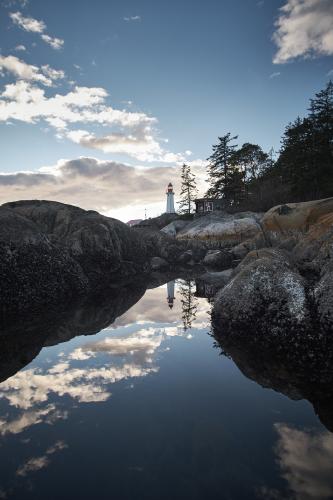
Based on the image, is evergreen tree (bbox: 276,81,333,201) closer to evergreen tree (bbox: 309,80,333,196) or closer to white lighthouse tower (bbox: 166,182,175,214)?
evergreen tree (bbox: 309,80,333,196)

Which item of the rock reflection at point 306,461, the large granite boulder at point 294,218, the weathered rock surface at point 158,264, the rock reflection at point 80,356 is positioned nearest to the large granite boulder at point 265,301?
the rock reflection at point 80,356

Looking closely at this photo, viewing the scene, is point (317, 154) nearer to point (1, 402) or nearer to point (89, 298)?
point (89, 298)

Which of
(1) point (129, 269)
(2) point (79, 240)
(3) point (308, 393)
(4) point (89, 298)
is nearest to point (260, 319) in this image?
(3) point (308, 393)

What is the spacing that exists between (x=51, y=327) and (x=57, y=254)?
3.24 metres

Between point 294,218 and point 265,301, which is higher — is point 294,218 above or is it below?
above

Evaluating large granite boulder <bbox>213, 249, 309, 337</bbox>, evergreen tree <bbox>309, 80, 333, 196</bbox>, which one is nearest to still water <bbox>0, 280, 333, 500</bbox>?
large granite boulder <bbox>213, 249, 309, 337</bbox>

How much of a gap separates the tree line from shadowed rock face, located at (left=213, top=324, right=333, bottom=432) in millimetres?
33283

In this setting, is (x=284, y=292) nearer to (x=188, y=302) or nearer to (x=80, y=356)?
(x=80, y=356)

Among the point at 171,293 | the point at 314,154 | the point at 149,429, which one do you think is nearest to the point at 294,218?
the point at 171,293

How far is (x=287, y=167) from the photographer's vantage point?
4238 cm

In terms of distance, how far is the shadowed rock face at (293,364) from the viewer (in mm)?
3986

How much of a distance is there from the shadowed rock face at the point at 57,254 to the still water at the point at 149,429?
2.64 meters

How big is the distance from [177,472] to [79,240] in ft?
37.7

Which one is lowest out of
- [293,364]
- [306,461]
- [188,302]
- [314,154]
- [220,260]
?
[306,461]
